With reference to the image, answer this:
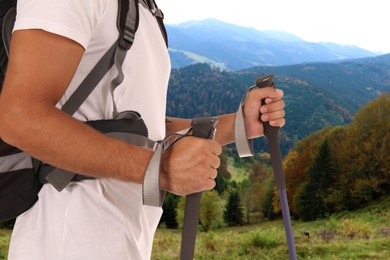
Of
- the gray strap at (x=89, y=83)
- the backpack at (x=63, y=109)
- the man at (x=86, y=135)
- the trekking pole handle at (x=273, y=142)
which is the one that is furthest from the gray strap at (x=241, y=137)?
the gray strap at (x=89, y=83)

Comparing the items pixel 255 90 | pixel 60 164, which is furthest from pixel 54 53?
pixel 255 90

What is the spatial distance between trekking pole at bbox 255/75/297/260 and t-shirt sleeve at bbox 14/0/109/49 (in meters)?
0.69

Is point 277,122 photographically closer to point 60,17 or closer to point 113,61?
point 113,61

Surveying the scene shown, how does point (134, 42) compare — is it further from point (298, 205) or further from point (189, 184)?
point (298, 205)

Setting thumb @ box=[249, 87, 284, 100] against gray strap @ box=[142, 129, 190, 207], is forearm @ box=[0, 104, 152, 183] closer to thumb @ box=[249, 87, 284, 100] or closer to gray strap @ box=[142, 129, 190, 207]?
gray strap @ box=[142, 129, 190, 207]

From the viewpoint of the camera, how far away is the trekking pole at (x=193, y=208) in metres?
1.19

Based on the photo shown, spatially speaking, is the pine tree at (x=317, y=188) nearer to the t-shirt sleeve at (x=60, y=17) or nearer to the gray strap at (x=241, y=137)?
the gray strap at (x=241, y=137)

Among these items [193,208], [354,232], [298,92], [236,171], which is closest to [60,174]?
[193,208]

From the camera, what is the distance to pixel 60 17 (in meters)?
1.11

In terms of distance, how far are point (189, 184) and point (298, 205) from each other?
34.5 meters

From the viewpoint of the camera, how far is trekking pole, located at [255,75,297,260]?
1.67 metres

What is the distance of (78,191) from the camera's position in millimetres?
1279

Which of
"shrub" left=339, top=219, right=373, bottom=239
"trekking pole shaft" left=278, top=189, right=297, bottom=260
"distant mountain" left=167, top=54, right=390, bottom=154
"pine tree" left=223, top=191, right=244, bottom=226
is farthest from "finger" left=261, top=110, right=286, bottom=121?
"distant mountain" left=167, top=54, right=390, bottom=154

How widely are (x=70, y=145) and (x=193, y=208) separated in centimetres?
31
